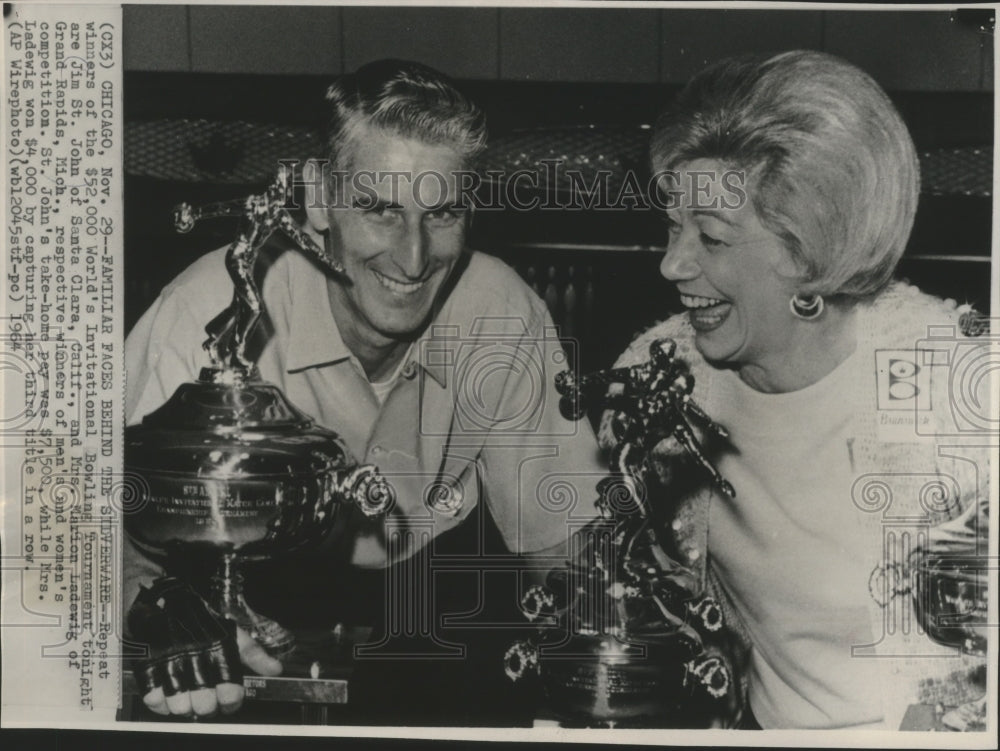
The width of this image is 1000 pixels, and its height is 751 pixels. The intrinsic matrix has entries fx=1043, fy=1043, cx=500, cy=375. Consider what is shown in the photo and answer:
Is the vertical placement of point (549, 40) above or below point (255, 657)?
above

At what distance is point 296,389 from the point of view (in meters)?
1.14

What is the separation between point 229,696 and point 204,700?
1.1 inches

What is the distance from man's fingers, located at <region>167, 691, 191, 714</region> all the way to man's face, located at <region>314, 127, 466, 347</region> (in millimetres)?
426

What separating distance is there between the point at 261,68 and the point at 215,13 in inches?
3.2

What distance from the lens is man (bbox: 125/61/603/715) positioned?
3.70 ft

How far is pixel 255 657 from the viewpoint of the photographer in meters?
1.14

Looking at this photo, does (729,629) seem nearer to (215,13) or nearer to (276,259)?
(276,259)

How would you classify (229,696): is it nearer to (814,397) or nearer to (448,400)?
(448,400)

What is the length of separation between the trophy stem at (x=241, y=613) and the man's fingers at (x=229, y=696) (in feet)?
0.18

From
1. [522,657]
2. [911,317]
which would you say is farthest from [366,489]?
[911,317]

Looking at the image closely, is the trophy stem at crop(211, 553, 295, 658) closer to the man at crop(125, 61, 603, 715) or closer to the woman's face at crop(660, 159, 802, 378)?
the man at crop(125, 61, 603, 715)

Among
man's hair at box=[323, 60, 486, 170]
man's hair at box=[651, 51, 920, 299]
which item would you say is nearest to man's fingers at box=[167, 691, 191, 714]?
man's hair at box=[323, 60, 486, 170]

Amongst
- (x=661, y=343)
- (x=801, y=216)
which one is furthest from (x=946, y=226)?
(x=661, y=343)

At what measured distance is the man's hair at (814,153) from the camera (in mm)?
1099
